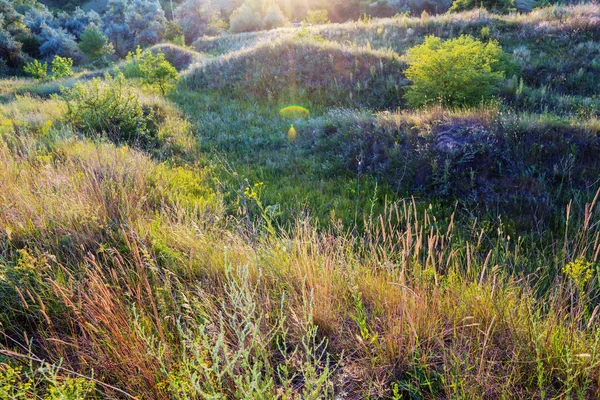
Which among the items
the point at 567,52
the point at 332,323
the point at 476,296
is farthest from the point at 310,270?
the point at 567,52

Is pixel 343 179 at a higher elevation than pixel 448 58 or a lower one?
lower

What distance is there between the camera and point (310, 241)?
278cm

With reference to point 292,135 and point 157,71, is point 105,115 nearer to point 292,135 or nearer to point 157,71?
point 292,135

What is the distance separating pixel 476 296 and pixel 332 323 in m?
0.94

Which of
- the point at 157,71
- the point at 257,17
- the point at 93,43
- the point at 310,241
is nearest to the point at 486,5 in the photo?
the point at 157,71

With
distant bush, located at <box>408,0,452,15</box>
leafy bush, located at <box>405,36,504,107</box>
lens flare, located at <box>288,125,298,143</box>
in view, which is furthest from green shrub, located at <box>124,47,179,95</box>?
distant bush, located at <box>408,0,452,15</box>

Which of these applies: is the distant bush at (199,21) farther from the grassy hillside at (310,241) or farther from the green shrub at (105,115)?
the green shrub at (105,115)

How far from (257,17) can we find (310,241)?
47275 millimetres

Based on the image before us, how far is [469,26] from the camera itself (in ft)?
56.2

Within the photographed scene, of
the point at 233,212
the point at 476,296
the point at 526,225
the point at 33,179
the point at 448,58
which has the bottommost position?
the point at 526,225

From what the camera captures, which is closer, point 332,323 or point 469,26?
point 332,323

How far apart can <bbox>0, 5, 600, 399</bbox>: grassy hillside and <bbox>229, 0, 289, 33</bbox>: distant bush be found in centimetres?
3348

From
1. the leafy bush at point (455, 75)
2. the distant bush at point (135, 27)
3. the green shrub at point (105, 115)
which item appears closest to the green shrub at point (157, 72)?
the green shrub at point (105, 115)

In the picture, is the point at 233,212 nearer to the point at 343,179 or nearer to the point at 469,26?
the point at 343,179
